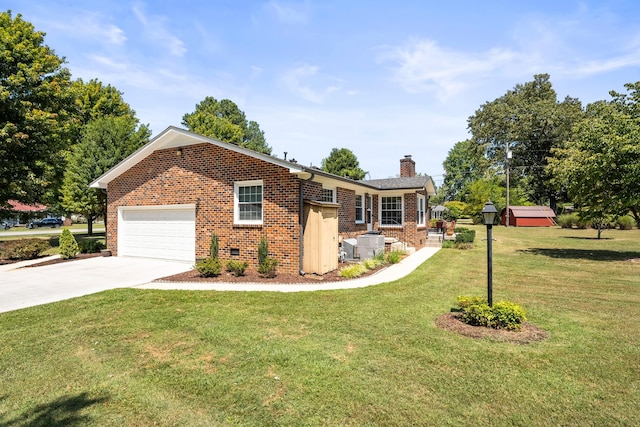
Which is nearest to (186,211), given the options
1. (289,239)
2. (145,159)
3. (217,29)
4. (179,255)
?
(179,255)

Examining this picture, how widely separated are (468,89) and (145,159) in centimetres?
1383

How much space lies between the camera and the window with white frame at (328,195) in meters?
12.4

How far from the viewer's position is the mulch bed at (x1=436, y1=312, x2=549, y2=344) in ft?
16.9

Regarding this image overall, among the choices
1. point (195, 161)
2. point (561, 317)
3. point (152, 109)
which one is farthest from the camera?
point (152, 109)

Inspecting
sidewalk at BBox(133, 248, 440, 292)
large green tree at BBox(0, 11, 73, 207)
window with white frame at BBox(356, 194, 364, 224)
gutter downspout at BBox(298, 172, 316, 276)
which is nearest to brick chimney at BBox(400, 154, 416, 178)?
window with white frame at BBox(356, 194, 364, 224)

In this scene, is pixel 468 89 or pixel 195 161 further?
pixel 468 89

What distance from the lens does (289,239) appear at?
10.6 metres

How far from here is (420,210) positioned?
19.5m

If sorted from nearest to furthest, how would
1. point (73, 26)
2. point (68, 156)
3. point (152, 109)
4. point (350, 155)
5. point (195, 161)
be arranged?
point (73, 26), point (195, 161), point (152, 109), point (68, 156), point (350, 155)

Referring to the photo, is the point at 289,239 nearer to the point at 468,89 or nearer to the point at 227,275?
the point at 227,275

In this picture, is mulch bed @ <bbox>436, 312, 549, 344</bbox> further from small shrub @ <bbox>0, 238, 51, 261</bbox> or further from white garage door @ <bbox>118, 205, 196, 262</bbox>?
small shrub @ <bbox>0, 238, 51, 261</bbox>

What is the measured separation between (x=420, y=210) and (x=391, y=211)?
7.70 ft

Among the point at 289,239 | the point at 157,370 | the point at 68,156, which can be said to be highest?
the point at 68,156

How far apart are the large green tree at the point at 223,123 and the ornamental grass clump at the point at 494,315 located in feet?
61.8
